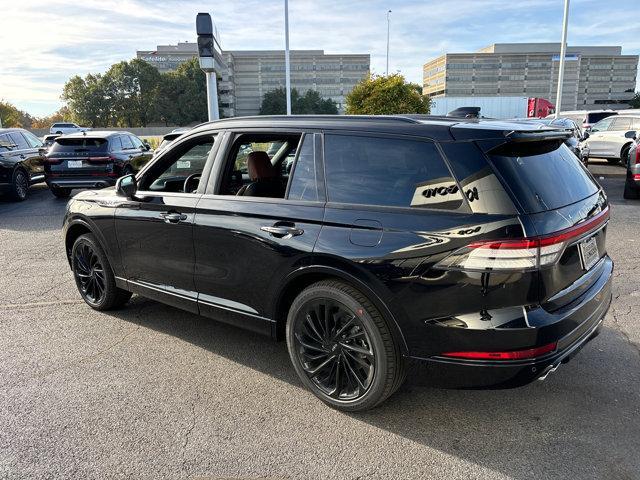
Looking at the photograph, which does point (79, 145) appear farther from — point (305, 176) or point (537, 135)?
point (537, 135)

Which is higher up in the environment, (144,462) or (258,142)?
(258,142)

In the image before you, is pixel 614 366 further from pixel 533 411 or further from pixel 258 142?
pixel 258 142

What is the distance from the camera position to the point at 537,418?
3000 millimetres

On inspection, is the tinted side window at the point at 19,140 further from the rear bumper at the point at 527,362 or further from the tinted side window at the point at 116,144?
the rear bumper at the point at 527,362

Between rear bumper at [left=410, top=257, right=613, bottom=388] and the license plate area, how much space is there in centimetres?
20

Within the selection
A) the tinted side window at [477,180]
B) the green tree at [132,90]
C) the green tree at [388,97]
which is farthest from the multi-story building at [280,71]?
the tinted side window at [477,180]

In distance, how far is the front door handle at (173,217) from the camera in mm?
3771

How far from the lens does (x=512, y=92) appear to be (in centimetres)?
12212

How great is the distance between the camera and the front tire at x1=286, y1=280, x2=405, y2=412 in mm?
2797

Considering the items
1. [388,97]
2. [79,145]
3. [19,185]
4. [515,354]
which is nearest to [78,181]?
[79,145]

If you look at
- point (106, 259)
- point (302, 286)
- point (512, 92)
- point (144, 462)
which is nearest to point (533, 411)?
point (302, 286)

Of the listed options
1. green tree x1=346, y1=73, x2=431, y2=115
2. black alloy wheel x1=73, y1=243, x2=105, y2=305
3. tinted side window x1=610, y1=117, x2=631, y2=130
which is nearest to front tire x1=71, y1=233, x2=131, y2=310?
black alloy wheel x1=73, y1=243, x2=105, y2=305

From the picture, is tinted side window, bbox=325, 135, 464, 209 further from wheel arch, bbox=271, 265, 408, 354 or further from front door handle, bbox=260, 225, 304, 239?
wheel arch, bbox=271, 265, 408, 354

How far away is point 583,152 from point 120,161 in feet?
49.0
